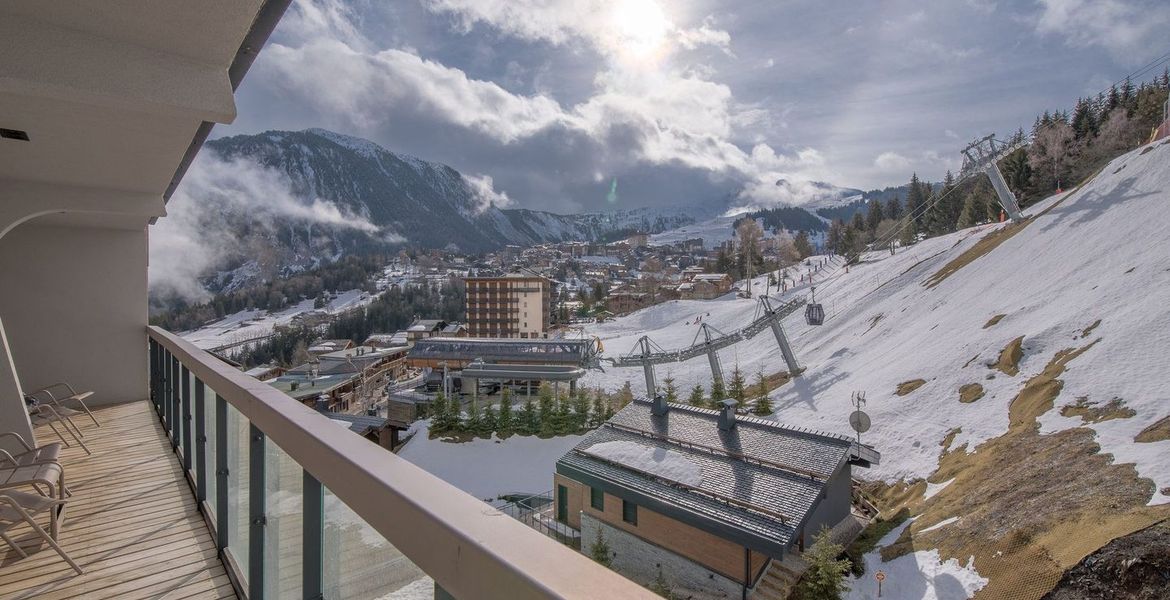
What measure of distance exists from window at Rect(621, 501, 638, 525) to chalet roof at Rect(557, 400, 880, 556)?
0.38 meters

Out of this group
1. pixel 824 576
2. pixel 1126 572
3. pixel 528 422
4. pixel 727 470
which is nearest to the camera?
pixel 1126 572

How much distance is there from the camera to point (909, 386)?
18.2 meters

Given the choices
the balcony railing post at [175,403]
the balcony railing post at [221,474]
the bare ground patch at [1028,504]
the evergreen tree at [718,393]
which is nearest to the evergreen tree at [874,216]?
the evergreen tree at [718,393]

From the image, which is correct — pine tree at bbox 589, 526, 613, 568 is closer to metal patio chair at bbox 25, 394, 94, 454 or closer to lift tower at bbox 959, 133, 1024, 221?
metal patio chair at bbox 25, 394, 94, 454

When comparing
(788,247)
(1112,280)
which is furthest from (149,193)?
(788,247)

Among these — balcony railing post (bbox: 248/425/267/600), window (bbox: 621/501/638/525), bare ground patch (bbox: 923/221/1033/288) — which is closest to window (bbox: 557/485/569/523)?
window (bbox: 621/501/638/525)

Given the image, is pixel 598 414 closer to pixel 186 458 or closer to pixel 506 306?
pixel 186 458

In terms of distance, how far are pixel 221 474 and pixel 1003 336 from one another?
73.0ft

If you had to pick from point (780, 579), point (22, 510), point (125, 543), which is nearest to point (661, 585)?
point (780, 579)

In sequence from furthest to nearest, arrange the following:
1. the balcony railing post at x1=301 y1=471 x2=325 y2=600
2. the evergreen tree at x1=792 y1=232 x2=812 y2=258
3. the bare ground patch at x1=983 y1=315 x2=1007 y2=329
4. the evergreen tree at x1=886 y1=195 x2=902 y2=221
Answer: the evergreen tree at x1=792 y1=232 x2=812 y2=258, the evergreen tree at x1=886 y1=195 x2=902 y2=221, the bare ground patch at x1=983 y1=315 x2=1007 y2=329, the balcony railing post at x1=301 y1=471 x2=325 y2=600

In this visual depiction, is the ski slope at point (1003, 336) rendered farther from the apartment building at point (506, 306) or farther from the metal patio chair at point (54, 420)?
the apartment building at point (506, 306)

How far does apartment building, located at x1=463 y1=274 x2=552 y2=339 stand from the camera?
4975 centimetres

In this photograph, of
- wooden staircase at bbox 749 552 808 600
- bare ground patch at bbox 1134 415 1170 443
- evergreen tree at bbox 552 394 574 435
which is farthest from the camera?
evergreen tree at bbox 552 394 574 435

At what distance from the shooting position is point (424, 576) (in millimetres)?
907
